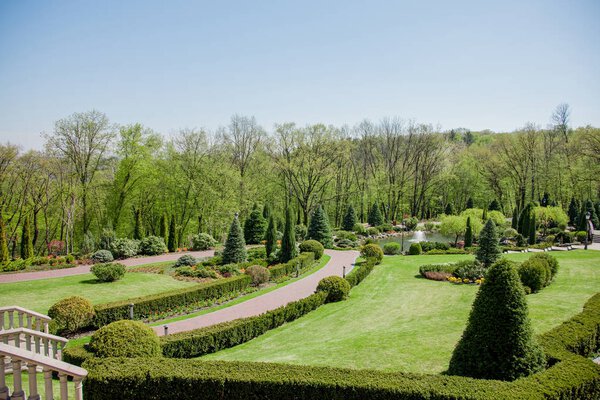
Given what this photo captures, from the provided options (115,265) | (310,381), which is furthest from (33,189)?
(310,381)

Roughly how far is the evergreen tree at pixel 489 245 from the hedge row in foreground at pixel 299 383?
1463cm

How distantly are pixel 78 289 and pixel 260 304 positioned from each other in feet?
31.9

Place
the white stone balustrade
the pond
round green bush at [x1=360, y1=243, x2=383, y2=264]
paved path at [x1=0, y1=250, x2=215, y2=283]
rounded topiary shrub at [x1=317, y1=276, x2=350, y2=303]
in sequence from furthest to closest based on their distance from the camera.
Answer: the pond → round green bush at [x1=360, y1=243, x2=383, y2=264] → paved path at [x1=0, y1=250, x2=215, y2=283] → rounded topiary shrub at [x1=317, y1=276, x2=350, y2=303] → the white stone balustrade

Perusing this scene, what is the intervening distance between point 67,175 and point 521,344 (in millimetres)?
40445

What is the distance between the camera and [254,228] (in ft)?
134

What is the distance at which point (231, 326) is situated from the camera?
14.0 meters

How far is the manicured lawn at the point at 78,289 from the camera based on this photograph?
18062mm

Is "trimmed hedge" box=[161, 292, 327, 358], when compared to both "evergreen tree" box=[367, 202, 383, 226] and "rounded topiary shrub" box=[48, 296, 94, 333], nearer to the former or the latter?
"rounded topiary shrub" box=[48, 296, 94, 333]

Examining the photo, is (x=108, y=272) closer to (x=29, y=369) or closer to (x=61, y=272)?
(x=61, y=272)

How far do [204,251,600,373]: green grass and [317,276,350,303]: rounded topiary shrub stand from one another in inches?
18.6

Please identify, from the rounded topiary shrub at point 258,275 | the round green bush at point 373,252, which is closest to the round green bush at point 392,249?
the round green bush at point 373,252

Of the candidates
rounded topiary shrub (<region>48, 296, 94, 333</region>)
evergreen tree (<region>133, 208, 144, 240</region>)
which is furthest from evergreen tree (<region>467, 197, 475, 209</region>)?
rounded topiary shrub (<region>48, 296, 94, 333</region>)

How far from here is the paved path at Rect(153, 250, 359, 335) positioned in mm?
15891

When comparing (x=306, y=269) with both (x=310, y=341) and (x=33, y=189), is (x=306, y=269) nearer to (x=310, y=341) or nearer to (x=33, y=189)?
(x=310, y=341)
